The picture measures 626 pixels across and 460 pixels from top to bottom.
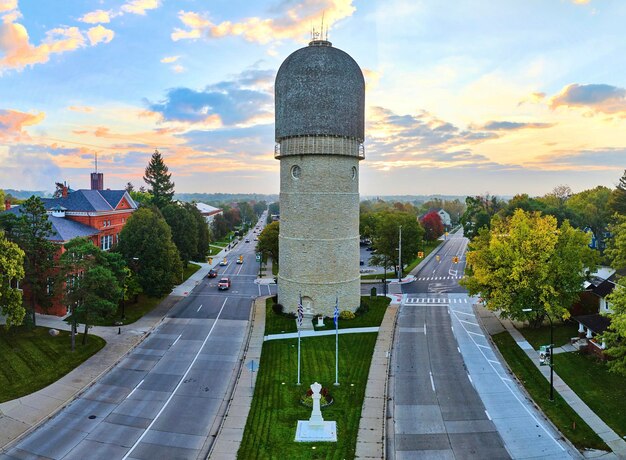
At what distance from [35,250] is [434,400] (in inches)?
1347

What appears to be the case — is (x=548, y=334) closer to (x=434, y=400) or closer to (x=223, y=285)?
(x=434, y=400)

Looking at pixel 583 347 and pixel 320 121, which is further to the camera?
pixel 320 121

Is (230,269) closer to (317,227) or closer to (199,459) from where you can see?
(317,227)

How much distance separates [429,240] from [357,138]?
259 feet

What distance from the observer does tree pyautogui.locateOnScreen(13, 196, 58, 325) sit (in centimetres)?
3825

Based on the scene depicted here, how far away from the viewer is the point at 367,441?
2233 cm

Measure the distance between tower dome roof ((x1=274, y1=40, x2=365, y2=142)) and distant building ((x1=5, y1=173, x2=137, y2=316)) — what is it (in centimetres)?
2642

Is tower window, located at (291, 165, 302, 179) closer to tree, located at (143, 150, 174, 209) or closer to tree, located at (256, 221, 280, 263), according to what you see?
tree, located at (256, 221, 280, 263)

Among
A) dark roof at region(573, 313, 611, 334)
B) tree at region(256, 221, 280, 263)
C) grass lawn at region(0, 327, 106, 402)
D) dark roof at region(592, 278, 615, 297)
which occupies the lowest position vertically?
grass lawn at region(0, 327, 106, 402)

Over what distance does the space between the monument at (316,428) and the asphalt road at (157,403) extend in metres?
4.65

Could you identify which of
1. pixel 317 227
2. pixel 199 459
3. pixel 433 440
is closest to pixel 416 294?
pixel 317 227

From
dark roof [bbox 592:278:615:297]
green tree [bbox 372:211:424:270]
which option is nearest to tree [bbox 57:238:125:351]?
green tree [bbox 372:211:424:270]

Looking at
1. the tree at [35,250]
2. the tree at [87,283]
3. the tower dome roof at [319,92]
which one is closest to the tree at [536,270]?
the tower dome roof at [319,92]

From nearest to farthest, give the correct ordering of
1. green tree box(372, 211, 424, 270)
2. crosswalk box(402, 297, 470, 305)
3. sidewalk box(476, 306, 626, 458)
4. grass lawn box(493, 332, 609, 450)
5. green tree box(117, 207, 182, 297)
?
sidewalk box(476, 306, 626, 458) → grass lawn box(493, 332, 609, 450) → green tree box(117, 207, 182, 297) → crosswalk box(402, 297, 470, 305) → green tree box(372, 211, 424, 270)
